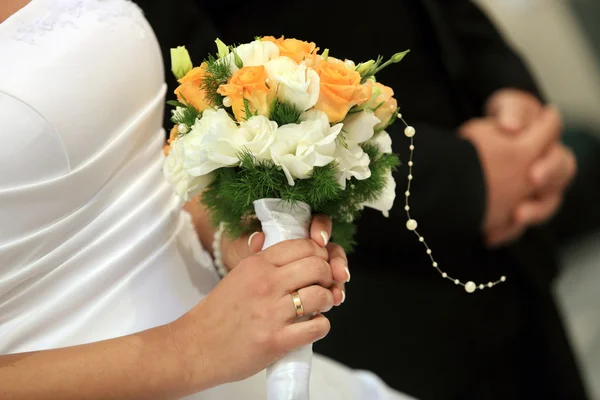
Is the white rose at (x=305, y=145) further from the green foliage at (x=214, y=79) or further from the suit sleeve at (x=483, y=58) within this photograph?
the suit sleeve at (x=483, y=58)

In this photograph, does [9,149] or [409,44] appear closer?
[9,149]

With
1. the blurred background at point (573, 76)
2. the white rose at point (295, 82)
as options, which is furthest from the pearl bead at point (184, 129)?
the blurred background at point (573, 76)

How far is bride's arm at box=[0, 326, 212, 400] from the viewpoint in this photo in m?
0.60

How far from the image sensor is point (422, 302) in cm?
131

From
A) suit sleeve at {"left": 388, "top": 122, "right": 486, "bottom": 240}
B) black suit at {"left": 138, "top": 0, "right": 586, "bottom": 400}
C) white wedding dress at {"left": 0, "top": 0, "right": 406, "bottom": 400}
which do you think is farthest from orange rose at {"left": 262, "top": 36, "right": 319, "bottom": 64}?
suit sleeve at {"left": 388, "top": 122, "right": 486, "bottom": 240}

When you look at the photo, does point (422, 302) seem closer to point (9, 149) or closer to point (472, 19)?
point (472, 19)

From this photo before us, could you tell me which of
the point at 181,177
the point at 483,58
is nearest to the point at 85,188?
the point at 181,177

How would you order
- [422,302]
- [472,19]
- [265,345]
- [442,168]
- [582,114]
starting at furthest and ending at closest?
[582,114] < [472,19] < [422,302] < [442,168] < [265,345]

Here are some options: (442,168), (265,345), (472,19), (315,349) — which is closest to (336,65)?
(265,345)

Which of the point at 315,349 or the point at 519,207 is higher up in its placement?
the point at 519,207

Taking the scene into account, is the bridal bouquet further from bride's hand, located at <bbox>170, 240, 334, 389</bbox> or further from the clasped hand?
the clasped hand

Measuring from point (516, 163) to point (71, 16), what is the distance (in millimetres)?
918

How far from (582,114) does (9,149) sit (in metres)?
1.98

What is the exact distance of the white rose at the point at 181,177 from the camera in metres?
0.65
